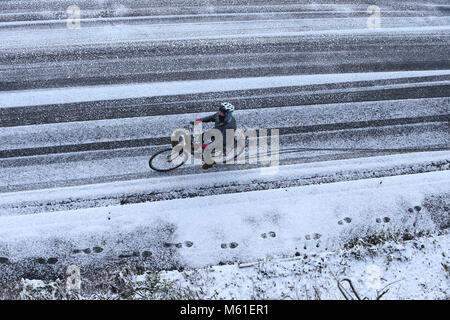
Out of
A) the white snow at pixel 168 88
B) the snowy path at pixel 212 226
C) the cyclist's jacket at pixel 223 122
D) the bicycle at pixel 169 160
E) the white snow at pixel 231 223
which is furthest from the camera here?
the white snow at pixel 168 88

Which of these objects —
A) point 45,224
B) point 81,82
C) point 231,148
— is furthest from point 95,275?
point 81,82

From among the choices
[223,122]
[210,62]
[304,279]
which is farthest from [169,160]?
[304,279]

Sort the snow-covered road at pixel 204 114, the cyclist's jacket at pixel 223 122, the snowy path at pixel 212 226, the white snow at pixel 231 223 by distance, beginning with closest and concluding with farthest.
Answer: the snowy path at pixel 212 226, the white snow at pixel 231 223, the snow-covered road at pixel 204 114, the cyclist's jacket at pixel 223 122

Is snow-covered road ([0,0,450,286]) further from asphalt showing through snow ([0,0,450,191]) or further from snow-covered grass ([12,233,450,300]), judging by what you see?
snow-covered grass ([12,233,450,300])

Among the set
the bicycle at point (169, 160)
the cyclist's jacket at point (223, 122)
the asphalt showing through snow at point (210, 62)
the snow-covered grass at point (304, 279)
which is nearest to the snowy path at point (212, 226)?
the snow-covered grass at point (304, 279)

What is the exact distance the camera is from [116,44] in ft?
38.0

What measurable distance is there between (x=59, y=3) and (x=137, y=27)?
260 cm

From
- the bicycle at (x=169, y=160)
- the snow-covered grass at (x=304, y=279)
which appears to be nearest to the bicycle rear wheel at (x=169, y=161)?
the bicycle at (x=169, y=160)

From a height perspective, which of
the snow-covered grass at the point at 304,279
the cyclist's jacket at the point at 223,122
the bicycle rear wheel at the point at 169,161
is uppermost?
the cyclist's jacket at the point at 223,122

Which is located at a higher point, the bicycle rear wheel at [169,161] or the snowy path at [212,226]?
the bicycle rear wheel at [169,161]

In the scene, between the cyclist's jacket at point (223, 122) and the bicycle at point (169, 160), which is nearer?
the cyclist's jacket at point (223, 122)

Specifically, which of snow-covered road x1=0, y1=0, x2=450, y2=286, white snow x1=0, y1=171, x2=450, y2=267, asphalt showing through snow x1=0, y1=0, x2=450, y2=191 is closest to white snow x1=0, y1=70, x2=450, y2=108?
snow-covered road x1=0, y1=0, x2=450, y2=286

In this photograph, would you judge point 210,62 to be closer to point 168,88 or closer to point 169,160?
point 168,88

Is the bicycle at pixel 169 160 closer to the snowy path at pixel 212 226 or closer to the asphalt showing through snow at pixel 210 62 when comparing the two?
the asphalt showing through snow at pixel 210 62
